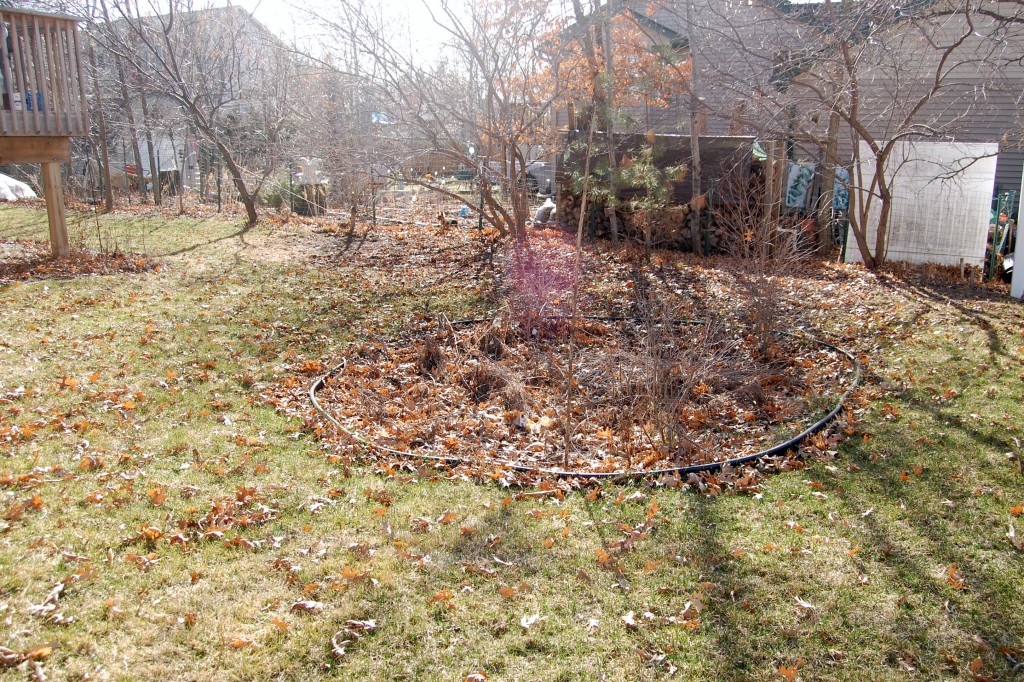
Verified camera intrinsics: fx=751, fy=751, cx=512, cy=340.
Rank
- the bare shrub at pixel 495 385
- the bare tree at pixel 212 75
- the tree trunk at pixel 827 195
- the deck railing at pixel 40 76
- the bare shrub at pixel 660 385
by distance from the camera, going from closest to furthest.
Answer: the bare shrub at pixel 660 385, the bare shrub at pixel 495 385, the deck railing at pixel 40 76, the tree trunk at pixel 827 195, the bare tree at pixel 212 75

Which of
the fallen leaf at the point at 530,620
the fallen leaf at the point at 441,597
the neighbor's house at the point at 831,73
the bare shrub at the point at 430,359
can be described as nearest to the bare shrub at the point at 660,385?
the bare shrub at the point at 430,359

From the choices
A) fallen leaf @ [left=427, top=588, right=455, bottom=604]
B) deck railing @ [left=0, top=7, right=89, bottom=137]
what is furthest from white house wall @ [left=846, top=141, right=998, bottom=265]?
deck railing @ [left=0, top=7, right=89, bottom=137]

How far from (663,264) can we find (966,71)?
8.92 metres

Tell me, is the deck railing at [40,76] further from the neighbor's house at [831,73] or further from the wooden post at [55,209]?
the neighbor's house at [831,73]

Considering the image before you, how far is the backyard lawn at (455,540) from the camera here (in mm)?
3059

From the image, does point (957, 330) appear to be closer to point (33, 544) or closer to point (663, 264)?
point (663, 264)

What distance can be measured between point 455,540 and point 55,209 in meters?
8.37

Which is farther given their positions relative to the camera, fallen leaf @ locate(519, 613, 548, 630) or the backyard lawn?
fallen leaf @ locate(519, 613, 548, 630)

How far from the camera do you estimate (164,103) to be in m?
22.5

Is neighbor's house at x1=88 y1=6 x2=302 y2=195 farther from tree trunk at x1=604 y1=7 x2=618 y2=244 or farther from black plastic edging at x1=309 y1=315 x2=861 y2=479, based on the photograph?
black plastic edging at x1=309 y1=315 x2=861 y2=479

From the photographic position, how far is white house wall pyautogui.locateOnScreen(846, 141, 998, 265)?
33.6ft

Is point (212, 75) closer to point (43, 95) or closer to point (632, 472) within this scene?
point (43, 95)

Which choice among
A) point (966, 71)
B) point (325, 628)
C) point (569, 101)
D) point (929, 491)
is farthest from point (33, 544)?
point (966, 71)

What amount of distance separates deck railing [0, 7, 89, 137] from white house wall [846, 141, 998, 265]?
10459 millimetres
